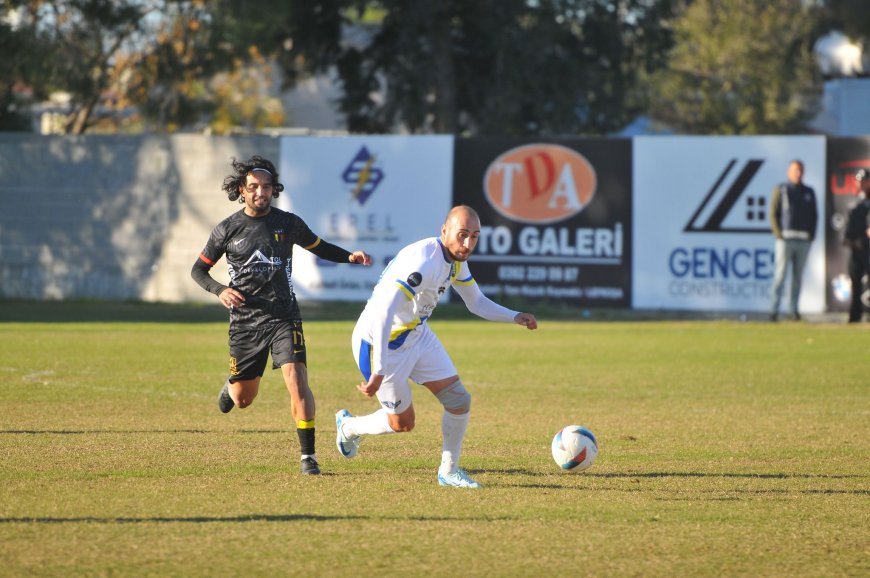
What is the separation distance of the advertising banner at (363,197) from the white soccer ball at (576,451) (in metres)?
15.5

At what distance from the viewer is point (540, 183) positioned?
962 inches

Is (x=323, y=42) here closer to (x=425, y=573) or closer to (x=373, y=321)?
(x=373, y=321)

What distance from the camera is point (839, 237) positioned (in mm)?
23312

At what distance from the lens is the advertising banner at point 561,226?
24.2m

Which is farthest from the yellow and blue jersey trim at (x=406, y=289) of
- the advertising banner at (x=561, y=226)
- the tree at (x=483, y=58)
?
the tree at (x=483, y=58)

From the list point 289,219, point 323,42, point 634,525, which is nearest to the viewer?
point 634,525

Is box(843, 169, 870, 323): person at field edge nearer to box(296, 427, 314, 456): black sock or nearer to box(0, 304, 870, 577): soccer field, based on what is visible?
box(0, 304, 870, 577): soccer field

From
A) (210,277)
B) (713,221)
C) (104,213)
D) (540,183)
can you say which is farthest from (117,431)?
(104,213)

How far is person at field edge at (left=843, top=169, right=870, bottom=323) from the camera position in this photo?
73.4 ft

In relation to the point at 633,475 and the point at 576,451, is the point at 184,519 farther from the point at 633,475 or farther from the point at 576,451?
the point at 633,475

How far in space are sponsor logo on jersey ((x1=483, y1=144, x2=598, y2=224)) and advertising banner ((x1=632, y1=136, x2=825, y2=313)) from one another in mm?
1001

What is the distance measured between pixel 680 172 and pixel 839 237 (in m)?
2.91

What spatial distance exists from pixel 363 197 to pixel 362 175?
0.43 m

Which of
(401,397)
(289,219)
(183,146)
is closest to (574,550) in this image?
(401,397)
